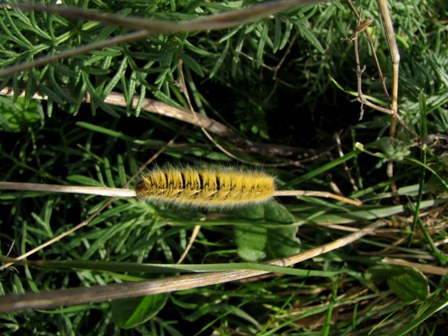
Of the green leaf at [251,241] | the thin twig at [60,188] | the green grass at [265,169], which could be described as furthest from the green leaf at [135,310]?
the thin twig at [60,188]

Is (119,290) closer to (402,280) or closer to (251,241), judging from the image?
(251,241)

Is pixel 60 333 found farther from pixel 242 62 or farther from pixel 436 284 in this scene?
pixel 436 284

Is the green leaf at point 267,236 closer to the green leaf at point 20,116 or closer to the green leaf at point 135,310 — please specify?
the green leaf at point 135,310

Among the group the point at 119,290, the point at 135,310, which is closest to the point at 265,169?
the point at 135,310

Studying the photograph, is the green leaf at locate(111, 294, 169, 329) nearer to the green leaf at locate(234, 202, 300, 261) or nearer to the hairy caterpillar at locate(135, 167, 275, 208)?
the green leaf at locate(234, 202, 300, 261)

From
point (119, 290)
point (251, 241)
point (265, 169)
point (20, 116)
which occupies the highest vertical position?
point (20, 116)

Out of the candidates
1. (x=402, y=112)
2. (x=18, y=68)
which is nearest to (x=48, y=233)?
(x=18, y=68)

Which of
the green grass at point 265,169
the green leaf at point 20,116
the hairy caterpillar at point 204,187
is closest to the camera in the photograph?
the hairy caterpillar at point 204,187

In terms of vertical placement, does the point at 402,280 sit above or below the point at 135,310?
above
